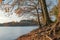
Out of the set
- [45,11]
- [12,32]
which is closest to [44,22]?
[45,11]

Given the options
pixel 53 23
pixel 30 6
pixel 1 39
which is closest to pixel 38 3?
pixel 30 6

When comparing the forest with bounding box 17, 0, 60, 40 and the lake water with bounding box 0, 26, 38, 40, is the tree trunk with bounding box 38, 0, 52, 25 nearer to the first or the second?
the forest with bounding box 17, 0, 60, 40

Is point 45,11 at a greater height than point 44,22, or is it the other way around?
point 45,11

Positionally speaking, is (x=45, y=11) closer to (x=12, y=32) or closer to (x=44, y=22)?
(x=44, y=22)

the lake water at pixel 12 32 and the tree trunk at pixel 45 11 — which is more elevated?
the tree trunk at pixel 45 11

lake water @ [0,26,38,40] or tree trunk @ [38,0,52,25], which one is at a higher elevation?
tree trunk @ [38,0,52,25]

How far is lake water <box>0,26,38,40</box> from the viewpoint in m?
2.42

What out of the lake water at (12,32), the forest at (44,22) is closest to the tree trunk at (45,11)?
the forest at (44,22)

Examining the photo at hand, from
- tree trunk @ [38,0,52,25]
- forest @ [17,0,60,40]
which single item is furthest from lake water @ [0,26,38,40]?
tree trunk @ [38,0,52,25]

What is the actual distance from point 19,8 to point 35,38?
0.40 meters

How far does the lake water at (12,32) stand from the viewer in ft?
7.93

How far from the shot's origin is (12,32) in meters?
2.43

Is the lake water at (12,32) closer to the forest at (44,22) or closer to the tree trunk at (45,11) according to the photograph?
the forest at (44,22)

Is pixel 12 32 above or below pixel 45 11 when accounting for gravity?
below
